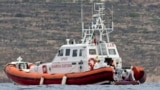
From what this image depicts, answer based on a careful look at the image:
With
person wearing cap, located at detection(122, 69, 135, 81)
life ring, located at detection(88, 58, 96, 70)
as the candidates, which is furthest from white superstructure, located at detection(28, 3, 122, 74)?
person wearing cap, located at detection(122, 69, 135, 81)

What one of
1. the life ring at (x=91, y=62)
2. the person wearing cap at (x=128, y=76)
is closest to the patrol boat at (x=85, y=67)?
the life ring at (x=91, y=62)

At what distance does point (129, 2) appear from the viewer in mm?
186000

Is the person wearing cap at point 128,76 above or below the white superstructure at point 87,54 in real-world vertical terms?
below

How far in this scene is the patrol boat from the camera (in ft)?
405

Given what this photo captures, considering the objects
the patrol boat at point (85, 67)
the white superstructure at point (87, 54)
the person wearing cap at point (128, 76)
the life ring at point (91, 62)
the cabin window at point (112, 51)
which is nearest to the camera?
the patrol boat at point (85, 67)

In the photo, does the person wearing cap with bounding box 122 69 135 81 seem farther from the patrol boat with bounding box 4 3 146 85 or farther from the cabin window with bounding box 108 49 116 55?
the cabin window with bounding box 108 49 116 55

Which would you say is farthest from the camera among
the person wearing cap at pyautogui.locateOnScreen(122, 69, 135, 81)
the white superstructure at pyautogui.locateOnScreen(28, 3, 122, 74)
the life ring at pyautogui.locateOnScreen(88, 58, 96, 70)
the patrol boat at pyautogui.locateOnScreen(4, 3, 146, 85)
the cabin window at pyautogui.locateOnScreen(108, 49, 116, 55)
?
the cabin window at pyautogui.locateOnScreen(108, 49, 116, 55)

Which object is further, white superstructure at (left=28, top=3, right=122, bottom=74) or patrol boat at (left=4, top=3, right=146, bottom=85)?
white superstructure at (left=28, top=3, right=122, bottom=74)

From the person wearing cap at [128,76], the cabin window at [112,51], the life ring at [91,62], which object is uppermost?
the cabin window at [112,51]

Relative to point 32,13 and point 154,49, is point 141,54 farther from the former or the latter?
point 32,13

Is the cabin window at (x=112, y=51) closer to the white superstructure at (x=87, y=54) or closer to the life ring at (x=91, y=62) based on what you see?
the white superstructure at (x=87, y=54)

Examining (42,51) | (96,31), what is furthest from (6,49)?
(96,31)

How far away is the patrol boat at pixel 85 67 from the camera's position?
405ft

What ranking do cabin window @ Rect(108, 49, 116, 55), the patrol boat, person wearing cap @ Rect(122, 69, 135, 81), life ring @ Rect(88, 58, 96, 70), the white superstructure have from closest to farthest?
the patrol boat, life ring @ Rect(88, 58, 96, 70), person wearing cap @ Rect(122, 69, 135, 81), the white superstructure, cabin window @ Rect(108, 49, 116, 55)
